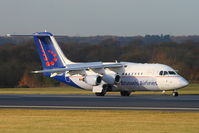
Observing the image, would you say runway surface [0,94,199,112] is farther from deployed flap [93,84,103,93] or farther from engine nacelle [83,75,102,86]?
deployed flap [93,84,103,93]

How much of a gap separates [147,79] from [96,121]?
25.5 metres

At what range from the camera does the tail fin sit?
5594cm

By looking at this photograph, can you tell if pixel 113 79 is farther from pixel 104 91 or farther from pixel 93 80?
pixel 93 80

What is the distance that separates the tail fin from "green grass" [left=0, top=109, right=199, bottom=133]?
2428 centimetres

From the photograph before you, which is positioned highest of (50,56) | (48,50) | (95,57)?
(48,50)

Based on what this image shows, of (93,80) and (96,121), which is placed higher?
(96,121)

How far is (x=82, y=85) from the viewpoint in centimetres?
5428

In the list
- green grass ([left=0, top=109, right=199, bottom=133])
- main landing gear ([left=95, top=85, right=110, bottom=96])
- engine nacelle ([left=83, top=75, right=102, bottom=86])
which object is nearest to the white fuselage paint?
main landing gear ([left=95, top=85, right=110, bottom=96])

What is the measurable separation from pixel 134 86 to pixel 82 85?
5037mm

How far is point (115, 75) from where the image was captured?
5181cm

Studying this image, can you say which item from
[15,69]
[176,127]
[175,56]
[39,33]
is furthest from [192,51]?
[176,127]

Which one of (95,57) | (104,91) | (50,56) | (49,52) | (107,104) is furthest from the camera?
(95,57)

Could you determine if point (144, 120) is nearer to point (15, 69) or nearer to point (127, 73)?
point (127, 73)

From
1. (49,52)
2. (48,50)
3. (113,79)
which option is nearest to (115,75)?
(113,79)
